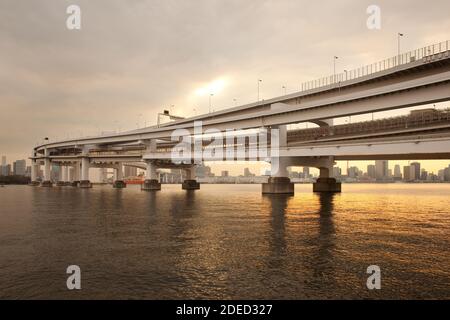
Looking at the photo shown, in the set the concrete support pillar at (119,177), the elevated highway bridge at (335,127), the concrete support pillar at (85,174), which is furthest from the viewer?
the concrete support pillar at (119,177)

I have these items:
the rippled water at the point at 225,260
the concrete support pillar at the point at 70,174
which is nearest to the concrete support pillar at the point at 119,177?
the concrete support pillar at the point at 70,174

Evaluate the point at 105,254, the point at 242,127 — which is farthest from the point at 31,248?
the point at 242,127

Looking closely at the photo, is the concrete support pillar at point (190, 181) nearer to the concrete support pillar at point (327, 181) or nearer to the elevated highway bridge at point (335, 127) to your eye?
the elevated highway bridge at point (335, 127)

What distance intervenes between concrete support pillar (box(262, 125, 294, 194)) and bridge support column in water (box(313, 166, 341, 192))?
18.0 meters

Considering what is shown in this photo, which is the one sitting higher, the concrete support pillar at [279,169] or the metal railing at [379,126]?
the metal railing at [379,126]

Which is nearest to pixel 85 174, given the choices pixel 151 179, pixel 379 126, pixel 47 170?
pixel 47 170

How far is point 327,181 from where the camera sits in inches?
3418

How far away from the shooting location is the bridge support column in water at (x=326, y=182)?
8597 cm

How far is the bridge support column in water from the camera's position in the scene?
86.0 m

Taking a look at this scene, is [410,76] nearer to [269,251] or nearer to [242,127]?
[242,127]

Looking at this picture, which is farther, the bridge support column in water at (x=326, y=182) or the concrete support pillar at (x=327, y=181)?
the bridge support column in water at (x=326, y=182)

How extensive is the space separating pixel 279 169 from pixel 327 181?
24248mm

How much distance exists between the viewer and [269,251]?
17672 millimetres

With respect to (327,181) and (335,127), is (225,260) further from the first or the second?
(327,181)
